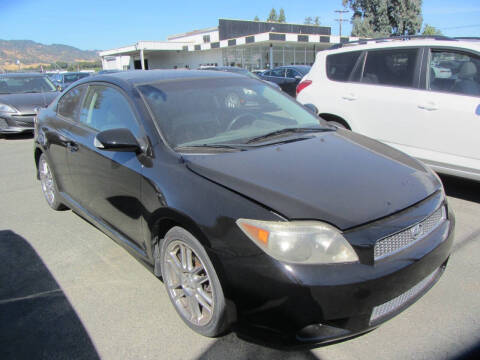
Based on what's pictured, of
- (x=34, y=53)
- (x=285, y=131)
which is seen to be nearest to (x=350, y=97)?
(x=285, y=131)

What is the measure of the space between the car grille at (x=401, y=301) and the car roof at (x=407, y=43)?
3.15m

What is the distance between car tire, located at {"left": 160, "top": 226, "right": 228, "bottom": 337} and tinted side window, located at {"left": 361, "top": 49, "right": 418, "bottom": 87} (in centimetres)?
373

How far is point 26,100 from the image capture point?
31.7 ft

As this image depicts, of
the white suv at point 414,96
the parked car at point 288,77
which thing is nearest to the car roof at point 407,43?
the white suv at point 414,96

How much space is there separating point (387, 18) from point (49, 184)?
55.6 m

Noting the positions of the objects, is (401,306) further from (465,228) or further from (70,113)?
(70,113)

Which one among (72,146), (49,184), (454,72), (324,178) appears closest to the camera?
(324,178)

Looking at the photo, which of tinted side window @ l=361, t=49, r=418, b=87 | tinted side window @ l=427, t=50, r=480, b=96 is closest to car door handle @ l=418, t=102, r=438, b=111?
tinted side window @ l=427, t=50, r=480, b=96

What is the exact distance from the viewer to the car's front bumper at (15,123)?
9.33 m

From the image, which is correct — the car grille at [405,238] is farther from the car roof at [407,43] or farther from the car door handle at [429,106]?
the car roof at [407,43]

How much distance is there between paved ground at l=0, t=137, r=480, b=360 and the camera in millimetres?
2244

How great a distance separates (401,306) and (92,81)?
3159 millimetres

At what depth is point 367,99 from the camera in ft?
16.6

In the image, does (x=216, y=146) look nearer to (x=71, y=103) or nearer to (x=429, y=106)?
(x=71, y=103)
